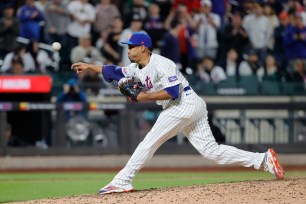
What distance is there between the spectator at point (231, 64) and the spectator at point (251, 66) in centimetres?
11

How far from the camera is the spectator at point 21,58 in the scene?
15578 millimetres

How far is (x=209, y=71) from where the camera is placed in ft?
53.9

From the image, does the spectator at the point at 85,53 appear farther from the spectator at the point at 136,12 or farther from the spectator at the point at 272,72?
the spectator at the point at 272,72

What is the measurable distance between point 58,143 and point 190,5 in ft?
15.4

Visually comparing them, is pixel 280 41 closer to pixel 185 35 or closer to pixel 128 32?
pixel 185 35

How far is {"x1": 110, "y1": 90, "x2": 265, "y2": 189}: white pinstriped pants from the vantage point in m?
8.70

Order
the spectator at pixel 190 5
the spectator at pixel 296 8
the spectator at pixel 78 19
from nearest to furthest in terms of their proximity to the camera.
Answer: the spectator at pixel 78 19 < the spectator at pixel 190 5 < the spectator at pixel 296 8

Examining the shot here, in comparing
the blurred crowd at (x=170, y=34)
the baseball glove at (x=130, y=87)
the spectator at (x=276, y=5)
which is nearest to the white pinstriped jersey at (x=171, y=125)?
the baseball glove at (x=130, y=87)

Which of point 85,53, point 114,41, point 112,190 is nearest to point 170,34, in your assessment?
point 114,41

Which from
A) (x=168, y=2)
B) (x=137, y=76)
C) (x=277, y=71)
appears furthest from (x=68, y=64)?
(x=137, y=76)

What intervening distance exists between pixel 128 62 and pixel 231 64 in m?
2.19

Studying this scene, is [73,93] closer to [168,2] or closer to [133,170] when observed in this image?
[168,2]

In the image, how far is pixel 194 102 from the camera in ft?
28.9

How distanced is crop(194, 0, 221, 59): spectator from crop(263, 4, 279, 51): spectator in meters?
1.19
